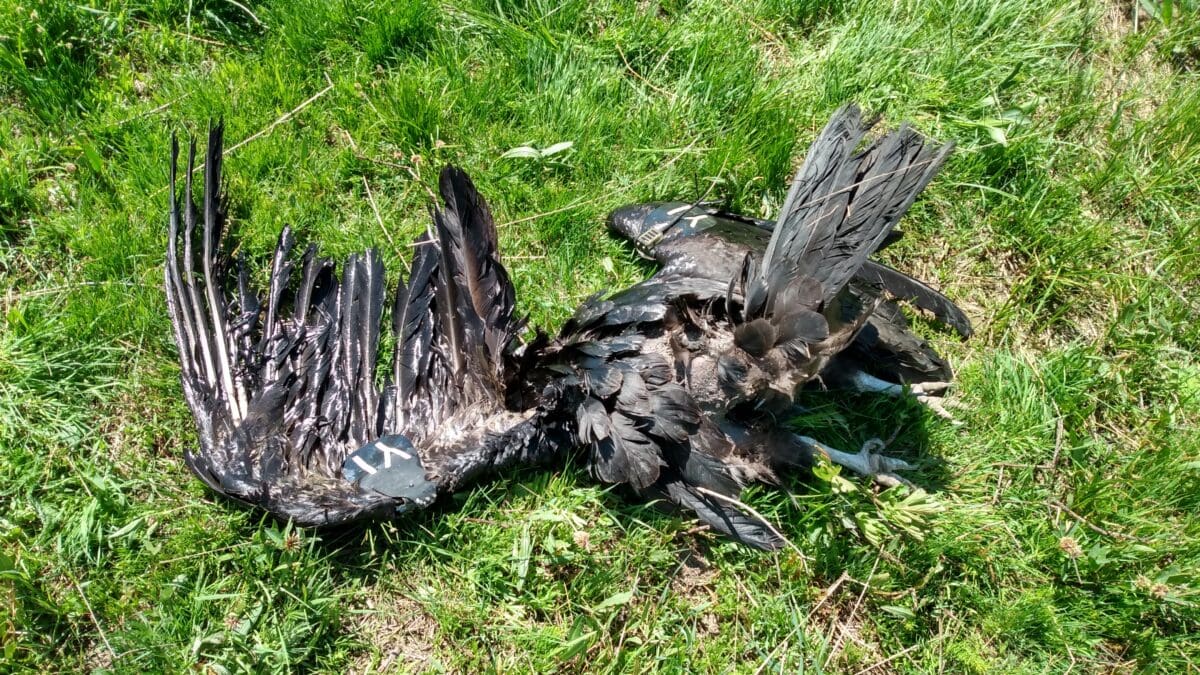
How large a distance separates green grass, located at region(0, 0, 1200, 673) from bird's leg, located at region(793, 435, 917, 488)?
107 mm

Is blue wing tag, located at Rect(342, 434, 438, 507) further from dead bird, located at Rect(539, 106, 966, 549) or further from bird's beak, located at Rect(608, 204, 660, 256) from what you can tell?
bird's beak, located at Rect(608, 204, 660, 256)

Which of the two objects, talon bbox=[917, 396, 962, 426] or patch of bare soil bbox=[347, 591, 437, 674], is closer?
patch of bare soil bbox=[347, 591, 437, 674]

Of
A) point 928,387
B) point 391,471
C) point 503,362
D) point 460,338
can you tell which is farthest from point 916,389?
point 391,471

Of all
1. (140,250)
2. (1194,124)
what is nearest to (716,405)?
(140,250)

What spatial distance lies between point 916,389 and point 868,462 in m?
0.46

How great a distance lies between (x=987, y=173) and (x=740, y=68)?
1.21 m

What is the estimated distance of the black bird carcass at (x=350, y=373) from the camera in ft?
9.15

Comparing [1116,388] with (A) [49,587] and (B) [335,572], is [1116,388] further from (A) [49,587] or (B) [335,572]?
(A) [49,587]

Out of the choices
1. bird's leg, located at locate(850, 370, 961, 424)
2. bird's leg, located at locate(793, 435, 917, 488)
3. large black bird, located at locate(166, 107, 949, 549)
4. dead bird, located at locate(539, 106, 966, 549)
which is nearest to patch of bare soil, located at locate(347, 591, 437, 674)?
large black bird, located at locate(166, 107, 949, 549)

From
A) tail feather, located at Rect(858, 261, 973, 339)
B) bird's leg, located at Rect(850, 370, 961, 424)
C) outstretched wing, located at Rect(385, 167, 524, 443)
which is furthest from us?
tail feather, located at Rect(858, 261, 973, 339)

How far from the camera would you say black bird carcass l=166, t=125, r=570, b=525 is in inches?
110

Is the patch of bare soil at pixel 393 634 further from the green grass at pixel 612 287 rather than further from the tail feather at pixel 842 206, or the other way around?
the tail feather at pixel 842 206

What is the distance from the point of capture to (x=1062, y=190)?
12.5ft

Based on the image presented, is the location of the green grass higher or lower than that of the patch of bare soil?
higher
